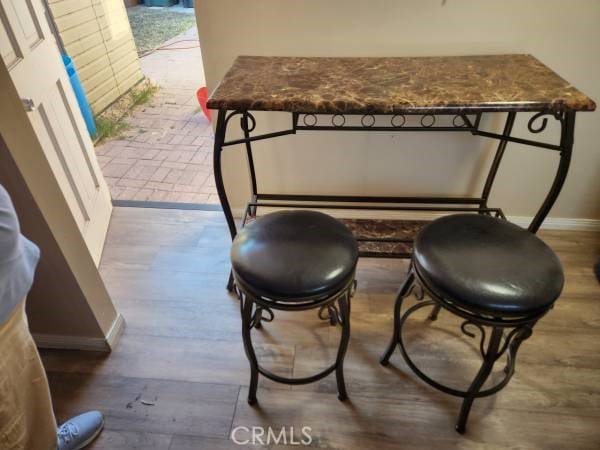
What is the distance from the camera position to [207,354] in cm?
149

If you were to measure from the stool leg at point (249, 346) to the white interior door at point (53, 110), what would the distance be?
1.03 m

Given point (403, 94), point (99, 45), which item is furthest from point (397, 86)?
point (99, 45)

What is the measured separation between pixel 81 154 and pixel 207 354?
1295 mm

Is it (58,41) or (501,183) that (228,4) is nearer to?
(501,183)

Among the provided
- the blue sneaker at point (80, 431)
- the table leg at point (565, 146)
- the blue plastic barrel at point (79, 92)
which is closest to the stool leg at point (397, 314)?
the table leg at point (565, 146)

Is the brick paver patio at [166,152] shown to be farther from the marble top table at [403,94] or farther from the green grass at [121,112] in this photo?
the marble top table at [403,94]

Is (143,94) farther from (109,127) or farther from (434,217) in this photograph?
(434,217)

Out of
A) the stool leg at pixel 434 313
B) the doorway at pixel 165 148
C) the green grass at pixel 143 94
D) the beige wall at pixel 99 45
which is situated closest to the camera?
the stool leg at pixel 434 313

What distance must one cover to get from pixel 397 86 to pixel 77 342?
62.5 inches

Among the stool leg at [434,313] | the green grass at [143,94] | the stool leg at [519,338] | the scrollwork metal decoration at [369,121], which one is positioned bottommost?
the stool leg at [434,313]

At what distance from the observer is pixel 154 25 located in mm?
6582

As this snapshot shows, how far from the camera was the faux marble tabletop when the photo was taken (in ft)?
3.77

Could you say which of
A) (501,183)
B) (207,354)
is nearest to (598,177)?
(501,183)

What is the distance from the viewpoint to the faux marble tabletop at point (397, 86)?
115 centimetres
